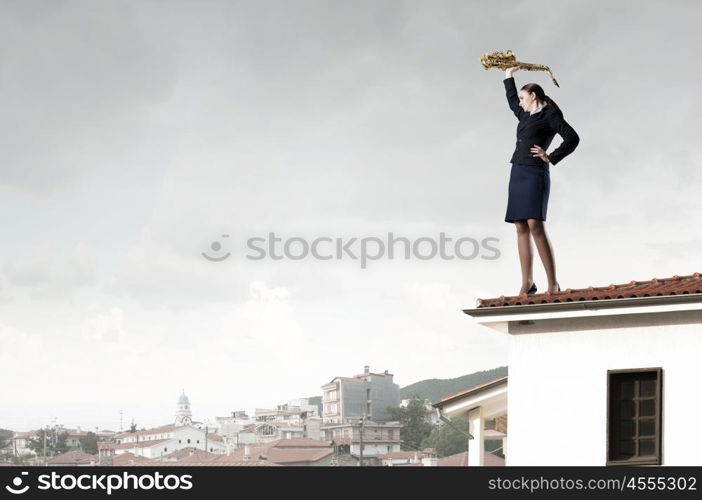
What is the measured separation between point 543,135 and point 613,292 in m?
3.78

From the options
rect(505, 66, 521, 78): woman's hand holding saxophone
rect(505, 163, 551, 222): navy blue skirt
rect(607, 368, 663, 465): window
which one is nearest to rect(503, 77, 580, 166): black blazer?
rect(505, 163, 551, 222): navy blue skirt

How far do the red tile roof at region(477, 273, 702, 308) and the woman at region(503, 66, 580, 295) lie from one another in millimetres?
1559

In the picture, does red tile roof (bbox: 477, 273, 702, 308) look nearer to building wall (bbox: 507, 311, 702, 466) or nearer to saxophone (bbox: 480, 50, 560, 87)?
building wall (bbox: 507, 311, 702, 466)

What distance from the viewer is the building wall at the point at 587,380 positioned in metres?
17.5

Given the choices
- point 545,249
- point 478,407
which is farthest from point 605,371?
point 478,407

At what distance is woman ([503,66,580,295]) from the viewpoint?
20.6 meters

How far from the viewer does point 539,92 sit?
69.2 ft

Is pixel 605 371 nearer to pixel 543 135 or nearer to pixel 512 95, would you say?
pixel 543 135

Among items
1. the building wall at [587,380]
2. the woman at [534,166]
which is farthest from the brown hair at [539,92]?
the building wall at [587,380]

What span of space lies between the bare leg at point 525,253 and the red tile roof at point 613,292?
0.95 metres
